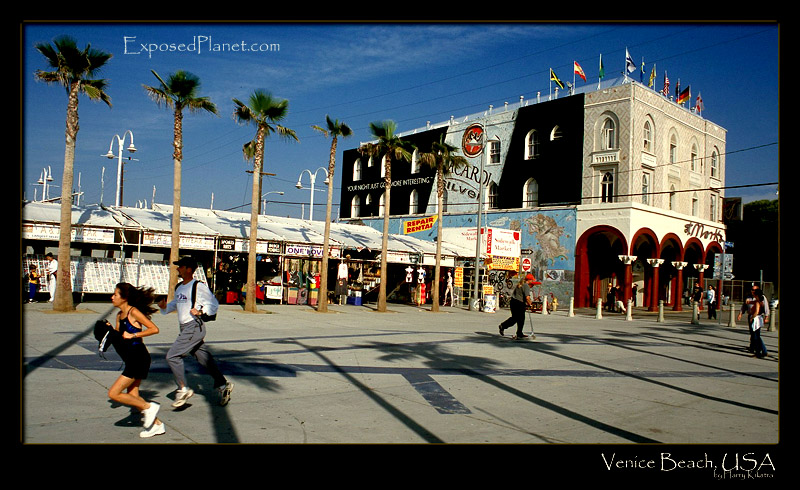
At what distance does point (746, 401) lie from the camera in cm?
886

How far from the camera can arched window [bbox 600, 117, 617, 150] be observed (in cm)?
3625

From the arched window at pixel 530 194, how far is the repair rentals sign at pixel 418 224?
636 centimetres

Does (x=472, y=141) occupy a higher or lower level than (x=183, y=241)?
higher

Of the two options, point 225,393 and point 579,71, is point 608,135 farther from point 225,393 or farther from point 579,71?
point 225,393

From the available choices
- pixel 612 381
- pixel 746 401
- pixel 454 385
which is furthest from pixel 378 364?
pixel 746 401

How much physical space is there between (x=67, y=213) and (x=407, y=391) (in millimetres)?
13038

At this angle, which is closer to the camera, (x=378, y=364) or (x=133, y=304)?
(x=133, y=304)

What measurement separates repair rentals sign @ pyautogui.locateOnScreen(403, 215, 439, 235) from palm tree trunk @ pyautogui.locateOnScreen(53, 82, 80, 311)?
91.5 ft

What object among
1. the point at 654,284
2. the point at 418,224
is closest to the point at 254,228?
the point at 418,224

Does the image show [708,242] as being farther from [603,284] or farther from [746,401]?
[746,401]

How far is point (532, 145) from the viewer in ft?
132

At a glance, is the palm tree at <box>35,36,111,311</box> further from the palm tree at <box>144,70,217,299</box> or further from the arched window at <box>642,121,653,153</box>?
the arched window at <box>642,121,653,153</box>

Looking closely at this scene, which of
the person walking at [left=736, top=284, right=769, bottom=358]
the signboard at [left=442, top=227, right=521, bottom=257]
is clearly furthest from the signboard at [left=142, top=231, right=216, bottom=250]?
the person walking at [left=736, top=284, right=769, bottom=358]
